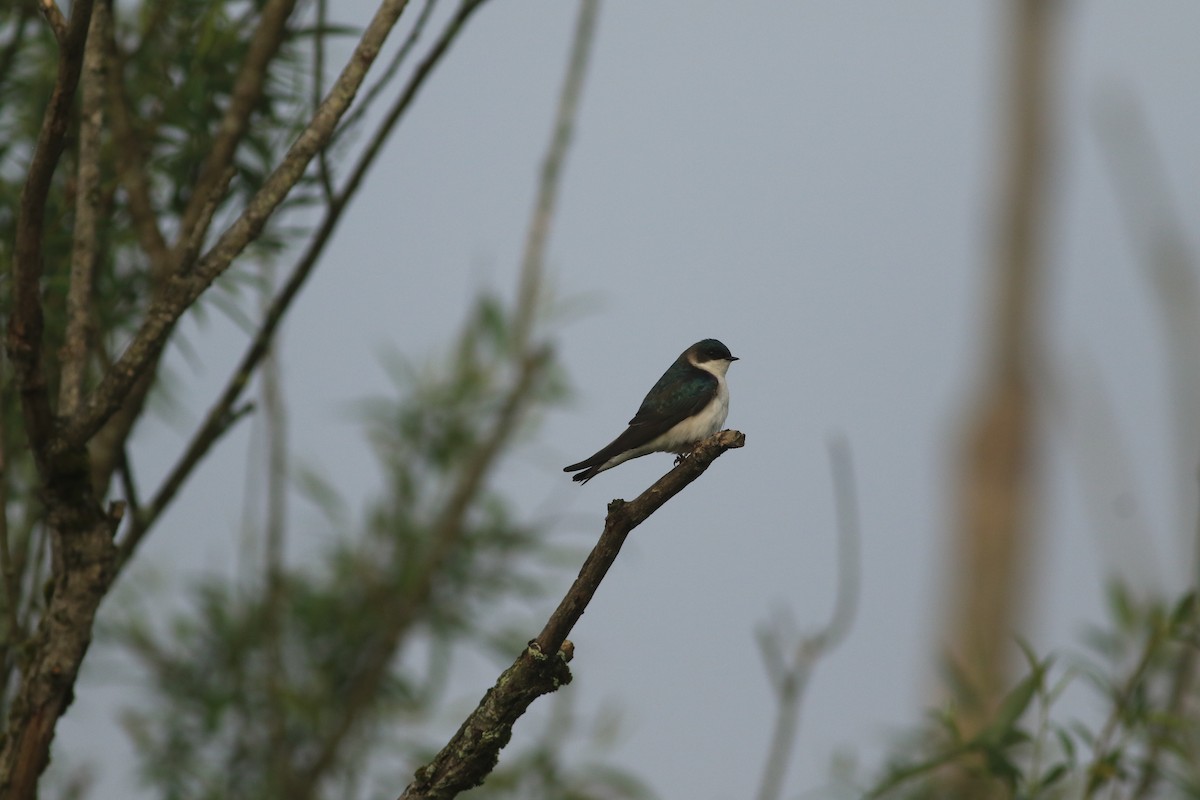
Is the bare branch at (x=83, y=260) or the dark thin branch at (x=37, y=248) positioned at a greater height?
the bare branch at (x=83, y=260)

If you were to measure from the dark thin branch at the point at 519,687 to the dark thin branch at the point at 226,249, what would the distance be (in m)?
1.30

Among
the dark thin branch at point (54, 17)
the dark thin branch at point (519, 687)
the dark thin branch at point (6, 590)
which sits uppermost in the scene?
the dark thin branch at point (54, 17)

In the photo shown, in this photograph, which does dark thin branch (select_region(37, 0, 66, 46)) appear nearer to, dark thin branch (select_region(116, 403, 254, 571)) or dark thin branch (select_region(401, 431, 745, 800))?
dark thin branch (select_region(116, 403, 254, 571))

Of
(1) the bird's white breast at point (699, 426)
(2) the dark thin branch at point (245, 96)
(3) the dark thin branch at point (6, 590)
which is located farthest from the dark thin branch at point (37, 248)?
(1) the bird's white breast at point (699, 426)

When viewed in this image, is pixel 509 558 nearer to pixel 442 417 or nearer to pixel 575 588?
pixel 442 417

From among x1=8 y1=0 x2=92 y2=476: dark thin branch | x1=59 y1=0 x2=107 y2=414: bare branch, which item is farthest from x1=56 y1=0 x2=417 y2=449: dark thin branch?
x1=59 y1=0 x2=107 y2=414: bare branch

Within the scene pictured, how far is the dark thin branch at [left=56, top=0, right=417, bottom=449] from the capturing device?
12.0 ft

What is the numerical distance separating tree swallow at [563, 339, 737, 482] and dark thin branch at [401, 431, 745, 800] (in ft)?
6.26

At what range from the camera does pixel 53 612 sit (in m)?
3.81

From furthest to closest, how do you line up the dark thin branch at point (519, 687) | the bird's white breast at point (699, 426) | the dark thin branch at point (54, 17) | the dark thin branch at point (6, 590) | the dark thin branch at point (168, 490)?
the bird's white breast at point (699, 426), the dark thin branch at point (168, 490), the dark thin branch at point (6, 590), the dark thin branch at point (54, 17), the dark thin branch at point (519, 687)

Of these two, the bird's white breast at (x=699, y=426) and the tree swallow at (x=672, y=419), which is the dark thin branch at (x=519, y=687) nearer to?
the tree swallow at (x=672, y=419)

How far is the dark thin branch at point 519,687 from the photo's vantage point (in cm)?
320

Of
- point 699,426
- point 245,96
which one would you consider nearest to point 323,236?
point 245,96

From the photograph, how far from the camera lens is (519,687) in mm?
→ 3299
